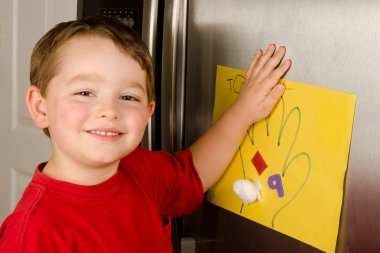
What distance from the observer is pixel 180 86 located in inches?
52.2

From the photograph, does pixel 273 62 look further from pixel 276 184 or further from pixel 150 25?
pixel 150 25

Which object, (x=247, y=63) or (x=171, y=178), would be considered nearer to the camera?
(x=247, y=63)

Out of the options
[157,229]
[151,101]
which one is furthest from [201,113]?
[157,229]

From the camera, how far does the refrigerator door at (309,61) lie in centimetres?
91

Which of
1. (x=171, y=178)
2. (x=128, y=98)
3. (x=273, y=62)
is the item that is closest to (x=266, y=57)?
(x=273, y=62)

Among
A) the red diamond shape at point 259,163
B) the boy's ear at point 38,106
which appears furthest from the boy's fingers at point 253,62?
the boy's ear at point 38,106

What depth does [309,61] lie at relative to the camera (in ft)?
3.30

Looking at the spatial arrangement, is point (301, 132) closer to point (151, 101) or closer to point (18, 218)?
point (151, 101)

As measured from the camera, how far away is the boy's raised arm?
3.58 feet

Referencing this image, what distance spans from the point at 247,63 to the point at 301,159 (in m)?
0.22

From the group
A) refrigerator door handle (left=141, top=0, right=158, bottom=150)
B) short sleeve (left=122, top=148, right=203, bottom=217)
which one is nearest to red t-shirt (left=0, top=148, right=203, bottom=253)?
short sleeve (left=122, top=148, right=203, bottom=217)

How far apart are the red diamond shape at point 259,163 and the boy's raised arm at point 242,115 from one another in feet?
0.19

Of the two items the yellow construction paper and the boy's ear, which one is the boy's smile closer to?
the boy's ear

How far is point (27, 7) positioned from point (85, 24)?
0.96m
